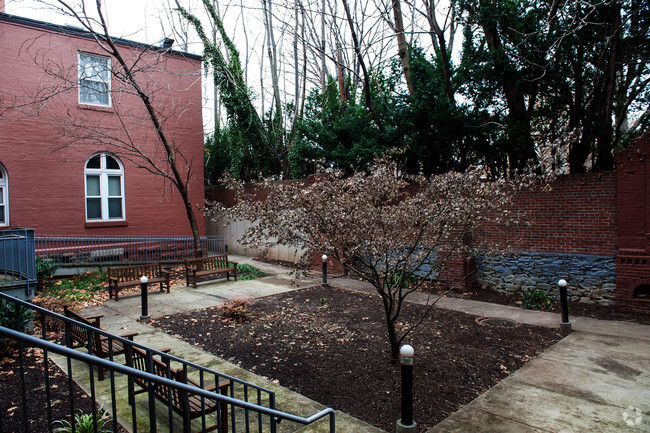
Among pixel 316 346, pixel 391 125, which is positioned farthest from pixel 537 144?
pixel 316 346

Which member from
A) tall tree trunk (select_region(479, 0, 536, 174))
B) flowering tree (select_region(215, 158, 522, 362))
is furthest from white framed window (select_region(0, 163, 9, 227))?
tall tree trunk (select_region(479, 0, 536, 174))

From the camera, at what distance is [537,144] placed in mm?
11906

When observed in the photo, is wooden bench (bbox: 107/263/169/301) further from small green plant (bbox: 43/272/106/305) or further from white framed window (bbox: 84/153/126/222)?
white framed window (bbox: 84/153/126/222)

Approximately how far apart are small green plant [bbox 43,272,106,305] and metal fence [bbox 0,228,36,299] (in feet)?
6.66

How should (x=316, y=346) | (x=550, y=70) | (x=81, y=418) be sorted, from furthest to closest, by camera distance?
(x=550, y=70) < (x=316, y=346) < (x=81, y=418)

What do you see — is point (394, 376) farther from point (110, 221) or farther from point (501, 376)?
point (110, 221)

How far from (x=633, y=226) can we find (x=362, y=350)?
645cm

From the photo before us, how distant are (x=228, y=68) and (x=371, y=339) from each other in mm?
14687

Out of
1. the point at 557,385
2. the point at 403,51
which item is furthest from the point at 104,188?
the point at 557,385

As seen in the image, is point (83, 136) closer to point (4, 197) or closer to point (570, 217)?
point (4, 197)

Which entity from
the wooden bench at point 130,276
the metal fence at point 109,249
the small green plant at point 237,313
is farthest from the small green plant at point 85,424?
the metal fence at point 109,249

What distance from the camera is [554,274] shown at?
9789 millimetres

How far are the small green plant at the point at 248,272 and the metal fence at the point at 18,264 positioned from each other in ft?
20.4

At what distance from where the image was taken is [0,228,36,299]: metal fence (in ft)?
23.6
